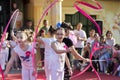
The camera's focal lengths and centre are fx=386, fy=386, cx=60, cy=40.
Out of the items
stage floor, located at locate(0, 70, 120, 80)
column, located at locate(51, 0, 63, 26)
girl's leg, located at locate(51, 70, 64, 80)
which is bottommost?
stage floor, located at locate(0, 70, 120, 80)

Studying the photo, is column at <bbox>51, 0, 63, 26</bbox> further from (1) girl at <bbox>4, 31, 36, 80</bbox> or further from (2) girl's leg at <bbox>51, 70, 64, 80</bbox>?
(2) girl's leg at <bbox>51, 70, 64, 80</bbox>

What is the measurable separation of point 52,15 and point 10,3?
3.09 m

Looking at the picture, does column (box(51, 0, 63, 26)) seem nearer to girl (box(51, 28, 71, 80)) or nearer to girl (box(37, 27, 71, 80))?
girl (box(37, 27, 71, 80))

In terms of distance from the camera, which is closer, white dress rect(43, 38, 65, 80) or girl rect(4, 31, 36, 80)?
white dress rect(43, 38, 65, 80)

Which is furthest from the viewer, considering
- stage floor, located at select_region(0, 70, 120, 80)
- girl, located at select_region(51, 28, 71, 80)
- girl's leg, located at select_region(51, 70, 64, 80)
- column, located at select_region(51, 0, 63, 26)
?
column, located at select_region(51, 0, 63, 26)

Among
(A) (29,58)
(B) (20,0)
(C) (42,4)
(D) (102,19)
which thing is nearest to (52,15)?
(C) (42,4)

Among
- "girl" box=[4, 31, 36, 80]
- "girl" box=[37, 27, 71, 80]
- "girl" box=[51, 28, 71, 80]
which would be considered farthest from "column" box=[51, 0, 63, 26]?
"girl" box=[51, 28, 71, 80]

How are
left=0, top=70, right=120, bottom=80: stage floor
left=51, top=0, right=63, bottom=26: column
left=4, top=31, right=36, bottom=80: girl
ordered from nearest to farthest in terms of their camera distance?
left=4, top=31, right=36, bottom=80: girl, left=0, top=70, right=120, bottom=80: stage floor, left=51, top=0, right=63, bottom=26: column

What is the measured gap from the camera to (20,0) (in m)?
18.7

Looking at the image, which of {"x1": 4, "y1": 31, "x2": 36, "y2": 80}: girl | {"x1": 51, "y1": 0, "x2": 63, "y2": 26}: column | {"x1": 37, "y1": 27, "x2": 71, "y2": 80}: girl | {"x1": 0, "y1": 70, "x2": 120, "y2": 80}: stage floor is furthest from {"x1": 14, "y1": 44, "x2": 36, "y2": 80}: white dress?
{"x1": 51, "y1": 0, "x2": 63, "y2": 26}: column

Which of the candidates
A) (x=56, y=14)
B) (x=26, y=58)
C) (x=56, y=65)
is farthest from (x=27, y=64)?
(x=56, y=14)

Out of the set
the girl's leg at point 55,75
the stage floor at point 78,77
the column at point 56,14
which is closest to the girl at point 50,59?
the girl's leg at point 55,75

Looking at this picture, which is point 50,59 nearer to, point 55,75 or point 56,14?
point 55,75

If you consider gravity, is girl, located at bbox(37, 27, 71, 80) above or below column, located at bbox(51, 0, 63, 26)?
below
